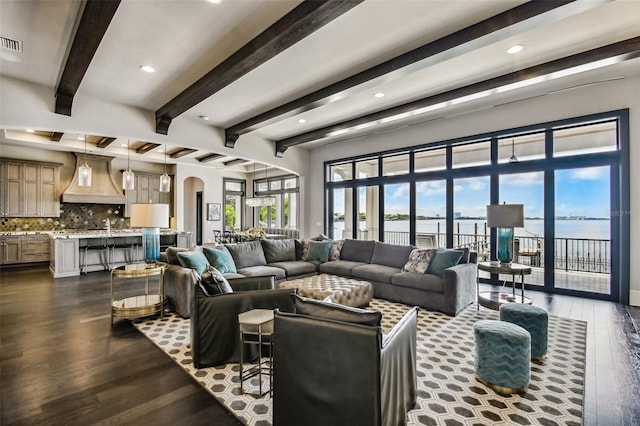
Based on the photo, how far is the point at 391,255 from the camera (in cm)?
523

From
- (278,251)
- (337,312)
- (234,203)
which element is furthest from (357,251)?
(234,203)

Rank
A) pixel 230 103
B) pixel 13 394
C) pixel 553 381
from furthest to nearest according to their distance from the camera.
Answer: pixel 230 103 < pixel 553 381 < pixel 13 394

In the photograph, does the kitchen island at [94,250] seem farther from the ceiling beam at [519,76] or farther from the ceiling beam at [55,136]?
the ceiling beam at [519,76]

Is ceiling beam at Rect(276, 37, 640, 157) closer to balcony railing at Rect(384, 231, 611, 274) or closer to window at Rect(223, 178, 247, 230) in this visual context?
balcony railing at Rect(384, 231, 611, 274)

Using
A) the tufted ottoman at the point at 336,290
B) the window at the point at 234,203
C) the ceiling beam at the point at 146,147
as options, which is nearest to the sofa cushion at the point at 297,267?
the tufted ottoman at the point at 336,290

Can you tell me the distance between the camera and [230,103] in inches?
196

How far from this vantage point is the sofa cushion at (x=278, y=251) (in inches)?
217

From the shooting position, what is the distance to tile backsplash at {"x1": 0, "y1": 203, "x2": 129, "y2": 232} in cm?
790

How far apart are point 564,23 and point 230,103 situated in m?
4.44

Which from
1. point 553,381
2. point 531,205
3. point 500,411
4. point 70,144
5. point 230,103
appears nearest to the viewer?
point 500,411

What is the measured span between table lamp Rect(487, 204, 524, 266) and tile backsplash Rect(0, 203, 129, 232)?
33.9 ft

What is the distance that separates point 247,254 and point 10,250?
6.69m

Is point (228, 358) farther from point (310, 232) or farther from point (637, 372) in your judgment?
point (310, 232)

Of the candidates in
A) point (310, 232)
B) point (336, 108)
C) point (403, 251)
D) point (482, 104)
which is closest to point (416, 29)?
point (336, 108)
